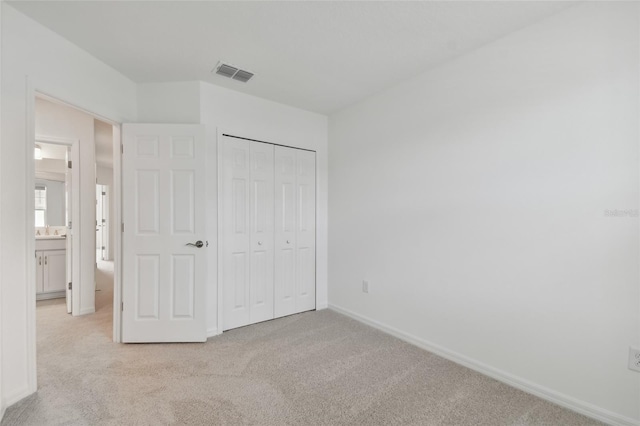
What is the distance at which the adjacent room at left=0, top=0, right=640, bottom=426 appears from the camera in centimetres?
172

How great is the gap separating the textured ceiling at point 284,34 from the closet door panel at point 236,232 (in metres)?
0.75

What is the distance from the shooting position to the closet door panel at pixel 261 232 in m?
3.16

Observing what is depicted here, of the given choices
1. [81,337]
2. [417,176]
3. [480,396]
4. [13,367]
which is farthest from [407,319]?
[81,337]

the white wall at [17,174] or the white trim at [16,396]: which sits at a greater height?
the white wall at [17,174]

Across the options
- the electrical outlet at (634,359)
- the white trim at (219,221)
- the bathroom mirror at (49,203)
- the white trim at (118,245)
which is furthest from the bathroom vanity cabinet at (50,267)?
the electrical outlet at (634,359)

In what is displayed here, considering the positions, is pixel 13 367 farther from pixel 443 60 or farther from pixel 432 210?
pixel 443 60

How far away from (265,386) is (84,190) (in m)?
3.35

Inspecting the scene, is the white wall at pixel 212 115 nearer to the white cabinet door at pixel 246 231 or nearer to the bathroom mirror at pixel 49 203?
the white cabinet door at pixel 246 231

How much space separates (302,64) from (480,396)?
2.86 metres

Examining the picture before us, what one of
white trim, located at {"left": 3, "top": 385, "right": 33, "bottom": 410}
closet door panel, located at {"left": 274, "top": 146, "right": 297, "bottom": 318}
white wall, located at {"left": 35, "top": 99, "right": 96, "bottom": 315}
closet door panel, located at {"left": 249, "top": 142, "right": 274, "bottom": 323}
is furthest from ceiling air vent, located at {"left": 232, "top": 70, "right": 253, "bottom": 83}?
white trim, located at {"left": 3, "top": 385, "right": 33, "bottom": 410}

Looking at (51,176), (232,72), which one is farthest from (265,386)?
(51,176)

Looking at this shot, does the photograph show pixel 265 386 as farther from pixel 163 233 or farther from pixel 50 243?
pixel 50 243

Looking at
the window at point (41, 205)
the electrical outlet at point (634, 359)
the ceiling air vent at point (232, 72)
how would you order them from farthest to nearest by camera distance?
the window at point (41, 205), the ceiling air vent at point (232, 72), the electrical outlet at point (634, 359)

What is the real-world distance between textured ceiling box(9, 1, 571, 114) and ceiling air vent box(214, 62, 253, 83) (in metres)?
0.07
